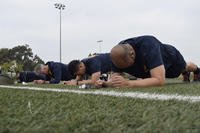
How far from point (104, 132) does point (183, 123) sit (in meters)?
0.34

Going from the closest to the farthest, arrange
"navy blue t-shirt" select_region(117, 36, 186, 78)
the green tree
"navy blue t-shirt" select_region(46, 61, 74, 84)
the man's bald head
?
the man's bald head, "navy blue t-shirt" select_region(117, 36, 186, 78), "navy blue t-shirt" select_region(46, 61, 74, 84), the green tree

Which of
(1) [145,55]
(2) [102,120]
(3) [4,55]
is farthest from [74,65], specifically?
(3) [4,55]

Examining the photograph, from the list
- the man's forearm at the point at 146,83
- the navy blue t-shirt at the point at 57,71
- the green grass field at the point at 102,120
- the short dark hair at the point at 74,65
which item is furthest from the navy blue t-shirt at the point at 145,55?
the navy blue t-shirt at the point at 57,71

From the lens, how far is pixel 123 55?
14.6ft

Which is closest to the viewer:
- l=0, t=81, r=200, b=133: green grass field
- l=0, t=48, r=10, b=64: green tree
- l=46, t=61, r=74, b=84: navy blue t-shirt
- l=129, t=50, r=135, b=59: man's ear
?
l=0, t=81, r=200, b=133: green grass field

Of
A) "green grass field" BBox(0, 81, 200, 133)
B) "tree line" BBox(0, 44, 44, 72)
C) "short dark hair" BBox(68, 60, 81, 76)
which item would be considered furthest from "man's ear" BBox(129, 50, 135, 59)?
"tree line" BBox(0, 44, 44, 72)

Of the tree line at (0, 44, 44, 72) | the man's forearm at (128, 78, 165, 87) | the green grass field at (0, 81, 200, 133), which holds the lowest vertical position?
the green grass field at (0, 81, 200, 133)

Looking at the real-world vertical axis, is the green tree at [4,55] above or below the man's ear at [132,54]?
above

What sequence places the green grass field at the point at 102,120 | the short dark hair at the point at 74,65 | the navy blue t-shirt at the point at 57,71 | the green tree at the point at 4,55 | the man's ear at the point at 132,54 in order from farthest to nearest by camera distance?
1. the green tree at the point at 4,55
2. the navy blue t-shirt at the point at 57,71
3. the short dark hair at the point at 74,65
4. the man's ear at the point at 132,54
5. the green grass field at the point at 102,120

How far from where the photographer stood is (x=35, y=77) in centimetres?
1399

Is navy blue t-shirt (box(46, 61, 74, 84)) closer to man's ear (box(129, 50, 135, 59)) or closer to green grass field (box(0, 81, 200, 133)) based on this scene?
man's ear (box(129, 50, 135, 59))

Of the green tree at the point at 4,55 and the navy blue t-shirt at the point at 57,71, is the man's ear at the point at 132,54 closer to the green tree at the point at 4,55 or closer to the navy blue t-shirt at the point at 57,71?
the navy blue t-shirt at the point at 57,71

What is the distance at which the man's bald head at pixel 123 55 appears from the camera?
441 centimetres

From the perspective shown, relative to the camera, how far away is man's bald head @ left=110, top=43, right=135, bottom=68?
441 centimetres
